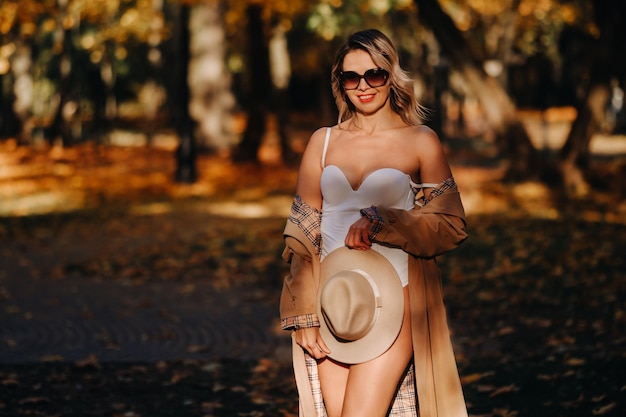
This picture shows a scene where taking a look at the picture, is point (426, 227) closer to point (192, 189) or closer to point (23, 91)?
point (192, 189)

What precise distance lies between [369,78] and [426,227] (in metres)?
0.63

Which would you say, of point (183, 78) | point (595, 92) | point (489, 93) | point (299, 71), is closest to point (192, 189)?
point (183, 78)

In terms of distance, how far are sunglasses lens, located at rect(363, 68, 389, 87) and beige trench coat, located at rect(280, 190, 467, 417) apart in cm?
50

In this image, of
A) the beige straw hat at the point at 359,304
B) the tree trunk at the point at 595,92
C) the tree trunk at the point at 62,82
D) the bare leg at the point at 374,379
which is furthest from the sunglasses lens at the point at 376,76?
the tree trunk at the point at 62,82

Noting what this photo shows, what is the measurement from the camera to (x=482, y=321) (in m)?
9.08

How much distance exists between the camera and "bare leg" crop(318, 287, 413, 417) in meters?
3.54

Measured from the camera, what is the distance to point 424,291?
11.8 feet

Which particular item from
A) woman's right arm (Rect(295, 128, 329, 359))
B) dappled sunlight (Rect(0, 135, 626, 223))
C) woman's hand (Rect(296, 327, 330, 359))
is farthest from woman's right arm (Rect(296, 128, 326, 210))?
dappled sunlight (Rect(0, 135, 626, 223))

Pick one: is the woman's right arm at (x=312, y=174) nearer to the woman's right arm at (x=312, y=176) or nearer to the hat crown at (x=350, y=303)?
the woman's right arm at (x=312, y=176)

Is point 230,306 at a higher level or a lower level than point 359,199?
higher

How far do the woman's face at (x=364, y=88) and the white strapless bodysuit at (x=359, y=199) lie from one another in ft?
0.94

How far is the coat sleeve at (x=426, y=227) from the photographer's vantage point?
3477 millimetres

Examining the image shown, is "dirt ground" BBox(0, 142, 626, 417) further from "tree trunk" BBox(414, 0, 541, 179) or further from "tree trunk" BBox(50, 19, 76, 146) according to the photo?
"tree trunk" BBox(50, 19, 76, 146)

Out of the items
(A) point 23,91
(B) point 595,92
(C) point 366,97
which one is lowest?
(C) point 366,97
